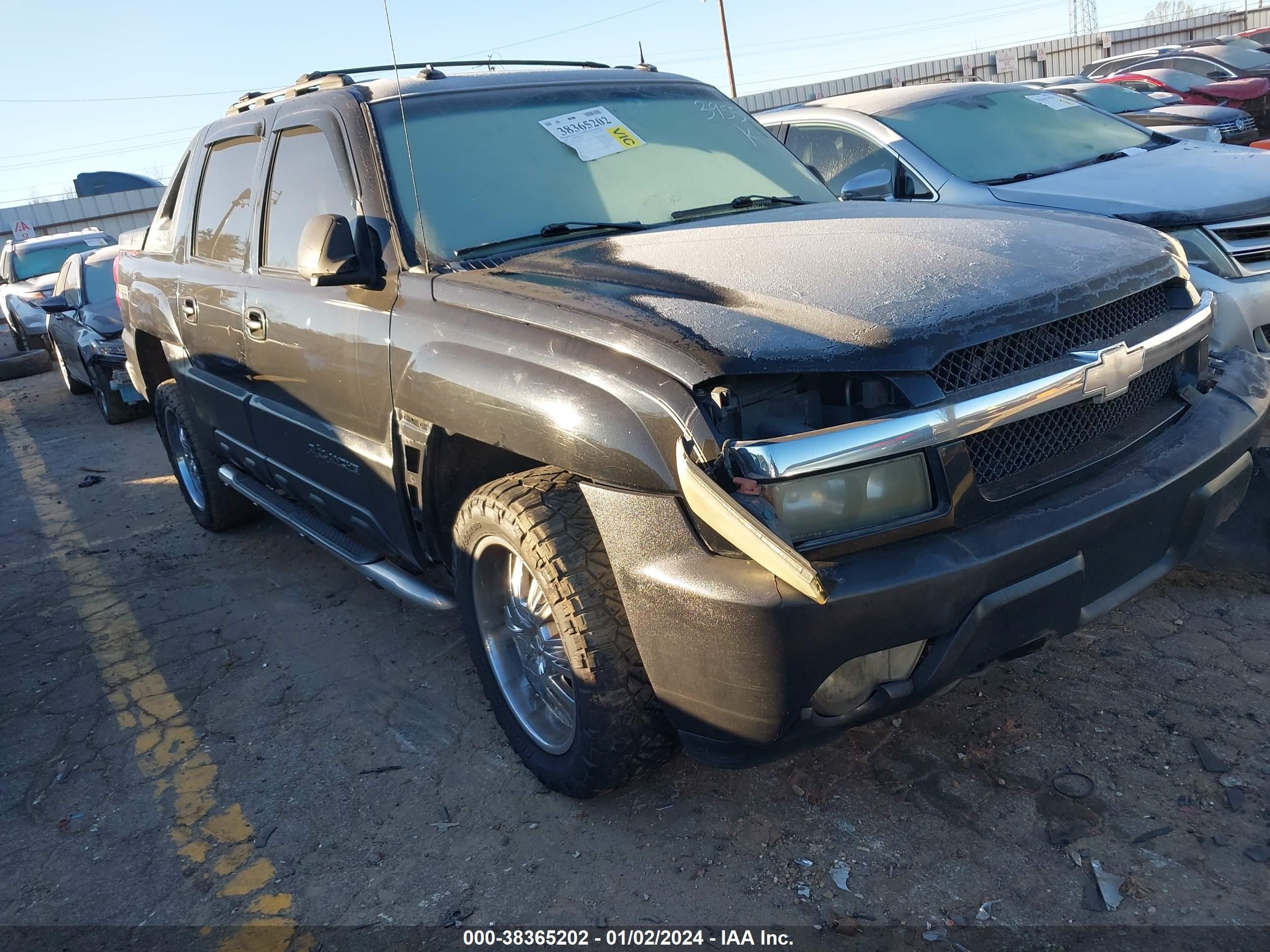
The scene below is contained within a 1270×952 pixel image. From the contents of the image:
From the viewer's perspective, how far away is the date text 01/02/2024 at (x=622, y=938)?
2.29 meters

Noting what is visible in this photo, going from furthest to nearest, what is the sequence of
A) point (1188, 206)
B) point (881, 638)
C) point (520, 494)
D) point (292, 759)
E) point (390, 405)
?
point (1188, 206)
point (292, 759)
point (390, 405)
point (520, 494)
point (881, 638)

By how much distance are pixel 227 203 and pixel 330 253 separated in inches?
64.6

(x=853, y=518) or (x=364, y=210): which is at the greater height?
(x=364, y=210)

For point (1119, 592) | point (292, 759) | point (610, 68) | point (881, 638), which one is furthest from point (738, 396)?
point (610, 68)

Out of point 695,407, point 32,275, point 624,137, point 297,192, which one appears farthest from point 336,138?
point 32,275

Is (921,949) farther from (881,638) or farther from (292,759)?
(292,759)

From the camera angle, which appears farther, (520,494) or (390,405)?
(390,405)

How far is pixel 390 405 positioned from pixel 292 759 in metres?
1.21

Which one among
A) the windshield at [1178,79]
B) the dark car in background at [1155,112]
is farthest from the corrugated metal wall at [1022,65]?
the dark car in background at [1155,112]

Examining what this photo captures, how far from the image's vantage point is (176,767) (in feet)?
10.9

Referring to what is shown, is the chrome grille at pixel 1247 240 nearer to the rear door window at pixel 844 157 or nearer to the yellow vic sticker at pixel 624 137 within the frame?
the rear door window at pixel 844 157

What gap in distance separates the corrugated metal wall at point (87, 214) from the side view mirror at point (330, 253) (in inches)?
1041

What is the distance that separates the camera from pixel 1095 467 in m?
2.43

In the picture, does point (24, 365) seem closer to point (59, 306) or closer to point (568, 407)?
point (59, 306)
